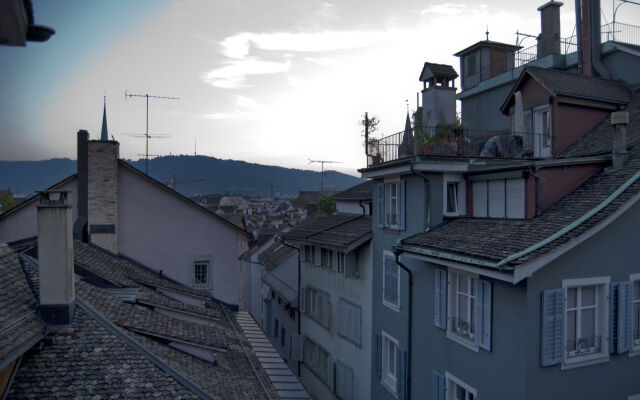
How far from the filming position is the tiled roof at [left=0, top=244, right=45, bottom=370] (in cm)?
734

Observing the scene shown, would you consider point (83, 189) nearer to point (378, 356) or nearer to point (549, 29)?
point (378, 356)

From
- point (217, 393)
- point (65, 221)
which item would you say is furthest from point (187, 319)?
point (65, 221)

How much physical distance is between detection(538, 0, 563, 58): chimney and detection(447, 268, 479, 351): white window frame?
Answer: 45.3 ft

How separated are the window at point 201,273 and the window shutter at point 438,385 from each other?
10.9 meters

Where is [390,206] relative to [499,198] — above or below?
below

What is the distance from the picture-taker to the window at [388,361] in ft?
Answer: 52.5

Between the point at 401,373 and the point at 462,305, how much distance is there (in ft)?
13.5

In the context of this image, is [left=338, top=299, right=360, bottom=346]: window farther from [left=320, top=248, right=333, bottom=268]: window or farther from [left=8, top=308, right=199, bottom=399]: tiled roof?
[left=8, top=308, right=199, bottom=399]: tiled roof

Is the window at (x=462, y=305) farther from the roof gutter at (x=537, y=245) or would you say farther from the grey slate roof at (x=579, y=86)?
the grey slate roof at (x=579, y=86)

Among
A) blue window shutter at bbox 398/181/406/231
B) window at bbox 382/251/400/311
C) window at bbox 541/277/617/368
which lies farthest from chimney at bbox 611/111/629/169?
window at bbox 382/251/400/311

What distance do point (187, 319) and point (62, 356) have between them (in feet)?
19.0

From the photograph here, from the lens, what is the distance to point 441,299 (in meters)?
12.2

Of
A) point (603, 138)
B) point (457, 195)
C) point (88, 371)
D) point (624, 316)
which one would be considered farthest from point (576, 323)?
point (88, 371)

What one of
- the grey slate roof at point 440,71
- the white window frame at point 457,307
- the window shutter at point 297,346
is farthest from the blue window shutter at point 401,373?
the window shutter at point 297,346
